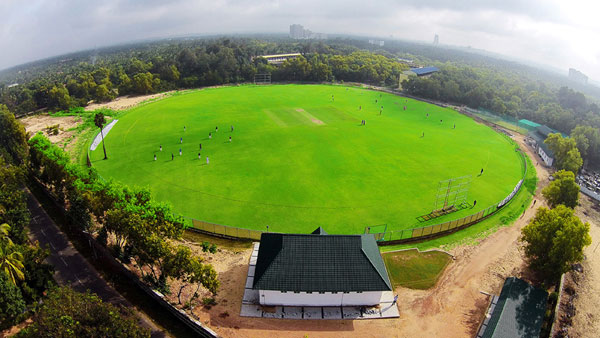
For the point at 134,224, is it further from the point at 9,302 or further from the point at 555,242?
the point at 555,242

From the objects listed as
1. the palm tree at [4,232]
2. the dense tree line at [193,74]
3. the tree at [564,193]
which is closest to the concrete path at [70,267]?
the palm tree at [4,232]

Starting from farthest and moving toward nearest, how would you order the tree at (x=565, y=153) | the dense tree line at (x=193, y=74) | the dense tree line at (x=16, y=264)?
the dense tree line at (x=193, y=74) → the tree at (x=565, y=153) → the dense tree line at (x=16, y=264)

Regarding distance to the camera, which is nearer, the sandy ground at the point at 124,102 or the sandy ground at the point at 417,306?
the sandy ground at the point at 417,306

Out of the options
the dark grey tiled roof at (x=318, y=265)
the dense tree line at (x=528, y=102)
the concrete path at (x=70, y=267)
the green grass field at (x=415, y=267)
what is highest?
the dense tree line at (x=528, y=102)

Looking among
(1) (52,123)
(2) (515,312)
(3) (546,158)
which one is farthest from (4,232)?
(3) (546,158)

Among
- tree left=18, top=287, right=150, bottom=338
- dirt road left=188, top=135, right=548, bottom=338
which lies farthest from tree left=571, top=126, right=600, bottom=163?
tree left=18, top=287, right=150, bottom=338

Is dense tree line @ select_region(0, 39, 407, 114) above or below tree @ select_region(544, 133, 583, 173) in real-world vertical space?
above

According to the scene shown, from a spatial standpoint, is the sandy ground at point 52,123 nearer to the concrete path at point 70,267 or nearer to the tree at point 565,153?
the concrete path at point 70,267

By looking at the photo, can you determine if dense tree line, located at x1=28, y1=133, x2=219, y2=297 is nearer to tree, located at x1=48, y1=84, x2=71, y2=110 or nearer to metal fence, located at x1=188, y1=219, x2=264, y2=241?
metal fence, located at x1=188, y1=219, x2=264, y2=241
